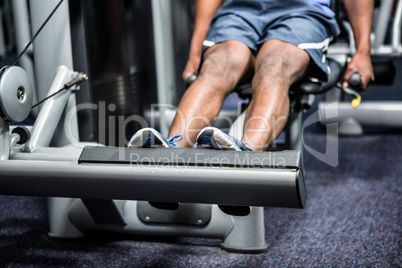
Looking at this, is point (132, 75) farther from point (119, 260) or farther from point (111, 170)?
point (111, 170)

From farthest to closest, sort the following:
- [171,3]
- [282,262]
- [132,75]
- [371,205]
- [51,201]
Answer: [171,3] < [132,75] < [371,205] < [51,201] < [282,262]

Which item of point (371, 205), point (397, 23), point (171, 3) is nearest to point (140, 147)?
point (371, 205)

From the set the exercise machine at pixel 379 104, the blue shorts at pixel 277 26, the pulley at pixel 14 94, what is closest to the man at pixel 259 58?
the blue shorts at pixel 277 26

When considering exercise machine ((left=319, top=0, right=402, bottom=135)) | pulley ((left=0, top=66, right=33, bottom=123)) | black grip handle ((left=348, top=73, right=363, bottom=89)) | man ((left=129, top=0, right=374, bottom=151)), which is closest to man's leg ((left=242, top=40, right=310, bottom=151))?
man ((left=129, top=0, right=374, bottom=151))

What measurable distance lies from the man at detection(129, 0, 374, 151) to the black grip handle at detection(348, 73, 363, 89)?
2cm

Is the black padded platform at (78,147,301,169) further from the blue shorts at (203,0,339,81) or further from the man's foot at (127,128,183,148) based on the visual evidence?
the blue shorts at (203,0,339,81)

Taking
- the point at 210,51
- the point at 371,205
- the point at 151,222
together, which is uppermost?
the point at 210,51

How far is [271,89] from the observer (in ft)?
3.70

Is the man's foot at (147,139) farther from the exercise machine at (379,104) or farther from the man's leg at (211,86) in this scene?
the exercise machine at (379,104)

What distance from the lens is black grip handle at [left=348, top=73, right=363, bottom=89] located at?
50.2 inches

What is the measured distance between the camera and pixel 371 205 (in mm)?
1453

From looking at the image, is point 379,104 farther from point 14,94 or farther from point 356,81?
point 14,94

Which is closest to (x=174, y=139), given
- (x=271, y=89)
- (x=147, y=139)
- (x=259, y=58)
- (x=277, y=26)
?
(x=147, y=139)

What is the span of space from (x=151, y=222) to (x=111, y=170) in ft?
1.26
